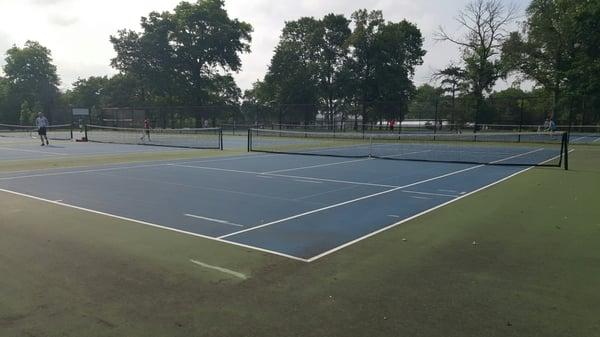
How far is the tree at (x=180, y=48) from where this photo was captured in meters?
63.6

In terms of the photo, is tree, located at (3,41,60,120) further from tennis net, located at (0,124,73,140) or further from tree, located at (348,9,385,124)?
tree, located at (348,9,385,124)

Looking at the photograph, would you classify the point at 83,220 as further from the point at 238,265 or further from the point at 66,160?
the point at 66,160

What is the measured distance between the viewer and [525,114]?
1539 inches

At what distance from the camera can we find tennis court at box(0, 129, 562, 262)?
22.2 ft

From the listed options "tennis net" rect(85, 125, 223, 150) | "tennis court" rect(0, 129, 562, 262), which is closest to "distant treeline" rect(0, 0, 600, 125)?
"tennis net" rect(85, 125, 223, 150)

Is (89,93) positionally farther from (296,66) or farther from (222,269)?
(222,269)

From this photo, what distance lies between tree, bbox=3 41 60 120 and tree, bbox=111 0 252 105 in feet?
57.5

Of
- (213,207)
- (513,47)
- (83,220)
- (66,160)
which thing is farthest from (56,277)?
(513,47)

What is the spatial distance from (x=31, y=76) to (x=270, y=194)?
3096 inches

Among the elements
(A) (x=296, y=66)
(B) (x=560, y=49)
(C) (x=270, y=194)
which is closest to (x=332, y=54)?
(A) (x=296, y=66)

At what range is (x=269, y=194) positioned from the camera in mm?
9984

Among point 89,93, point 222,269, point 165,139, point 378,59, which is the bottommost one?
point 222,269

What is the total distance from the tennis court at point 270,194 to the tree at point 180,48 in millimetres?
50910

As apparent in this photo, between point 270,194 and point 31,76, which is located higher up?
point 31,76
